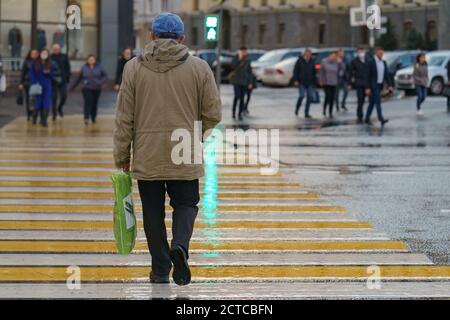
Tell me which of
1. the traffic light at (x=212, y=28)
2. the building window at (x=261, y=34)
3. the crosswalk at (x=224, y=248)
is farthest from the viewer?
the building window at (x=261, y=34)

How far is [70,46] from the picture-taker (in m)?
44.0

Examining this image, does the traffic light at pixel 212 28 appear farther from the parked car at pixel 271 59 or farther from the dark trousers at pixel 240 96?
the parked car at pixel 271 59

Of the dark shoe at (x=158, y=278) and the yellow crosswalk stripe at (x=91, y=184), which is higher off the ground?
the dark shoe at (x=158, y=278)

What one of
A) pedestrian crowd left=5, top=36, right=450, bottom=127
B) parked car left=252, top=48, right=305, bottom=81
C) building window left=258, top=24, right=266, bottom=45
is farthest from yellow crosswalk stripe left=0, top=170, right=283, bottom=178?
building window left=258, top=24, right=266, bottom=45

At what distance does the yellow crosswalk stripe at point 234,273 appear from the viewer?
9.34m

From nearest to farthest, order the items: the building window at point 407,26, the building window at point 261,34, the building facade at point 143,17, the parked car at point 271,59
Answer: the parked car at point 271,59, the building window at point 407,26, the building window at point 261,34, the building facade at point 143,17

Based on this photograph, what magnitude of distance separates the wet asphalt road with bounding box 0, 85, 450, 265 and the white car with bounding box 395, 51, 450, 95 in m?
5.41

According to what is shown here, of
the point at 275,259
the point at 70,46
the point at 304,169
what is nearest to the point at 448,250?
the point at 275,259

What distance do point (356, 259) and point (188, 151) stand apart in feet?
7.86

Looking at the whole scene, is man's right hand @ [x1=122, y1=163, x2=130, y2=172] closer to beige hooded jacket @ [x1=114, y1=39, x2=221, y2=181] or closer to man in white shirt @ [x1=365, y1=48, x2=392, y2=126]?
beige hooded jacket @ [x1=114, y1=39, x2=221, y2=181]

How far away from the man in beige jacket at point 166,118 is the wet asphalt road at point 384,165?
2.75m

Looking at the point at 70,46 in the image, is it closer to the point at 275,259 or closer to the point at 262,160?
the point at 262,160

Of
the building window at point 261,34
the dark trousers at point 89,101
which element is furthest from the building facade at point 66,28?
the building window at point 261,34

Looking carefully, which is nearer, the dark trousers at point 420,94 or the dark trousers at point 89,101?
the dark trousers at point 89,101
